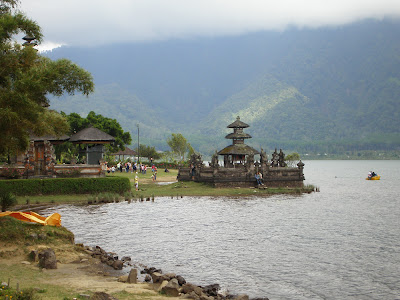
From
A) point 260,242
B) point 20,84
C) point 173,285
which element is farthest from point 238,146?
point 173,285

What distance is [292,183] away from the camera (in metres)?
66.4

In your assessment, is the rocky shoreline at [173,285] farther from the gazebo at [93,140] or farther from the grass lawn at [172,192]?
the gazebo at [93,140]

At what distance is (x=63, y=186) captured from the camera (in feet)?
161

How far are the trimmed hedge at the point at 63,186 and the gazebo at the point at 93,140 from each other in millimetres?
10593

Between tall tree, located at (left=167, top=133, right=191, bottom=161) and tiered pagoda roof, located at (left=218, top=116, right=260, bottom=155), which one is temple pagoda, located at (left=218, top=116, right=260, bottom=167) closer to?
tiered pagoda roof, located at (left=218, top=116, right=260, bottom=155)

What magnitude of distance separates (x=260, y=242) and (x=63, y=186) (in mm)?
23879

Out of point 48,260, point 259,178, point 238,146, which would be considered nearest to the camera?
point 48,260

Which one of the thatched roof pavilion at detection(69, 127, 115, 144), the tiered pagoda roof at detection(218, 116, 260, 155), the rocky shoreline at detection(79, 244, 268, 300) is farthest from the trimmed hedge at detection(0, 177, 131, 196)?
the rocky shoreline at detection(79, 244, 268, 300)

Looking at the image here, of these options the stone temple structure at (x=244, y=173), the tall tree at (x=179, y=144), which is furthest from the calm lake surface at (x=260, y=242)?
the tall tree at (x=179, y=144)

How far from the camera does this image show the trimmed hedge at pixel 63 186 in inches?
1811

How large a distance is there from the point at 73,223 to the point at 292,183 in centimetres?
3651

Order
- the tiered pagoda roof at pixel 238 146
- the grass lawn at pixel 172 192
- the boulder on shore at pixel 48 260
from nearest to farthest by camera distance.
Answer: the boulder on shore at pixel 48 260
the grass lawn at pixel 172 192
the tiered pagoda roof at pixel 238 146

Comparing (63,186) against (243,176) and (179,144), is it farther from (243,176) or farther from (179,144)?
(179,144)

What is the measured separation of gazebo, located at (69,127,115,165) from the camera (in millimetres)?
61844
